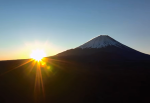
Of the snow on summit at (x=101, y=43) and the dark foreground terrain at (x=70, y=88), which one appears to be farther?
the snow on summit at (x=101, y=43)

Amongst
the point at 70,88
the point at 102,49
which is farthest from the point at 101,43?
the point at 70,88

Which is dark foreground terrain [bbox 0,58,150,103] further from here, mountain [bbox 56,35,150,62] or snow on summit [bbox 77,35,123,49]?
snow on summit [bbox 77,35,123,49]

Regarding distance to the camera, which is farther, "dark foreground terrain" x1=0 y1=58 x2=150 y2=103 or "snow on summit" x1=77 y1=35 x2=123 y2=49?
"snow on summit" x1=77 y1=35 x2=123 y2=49

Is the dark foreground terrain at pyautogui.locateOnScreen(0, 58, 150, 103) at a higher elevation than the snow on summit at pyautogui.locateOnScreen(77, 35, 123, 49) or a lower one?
lower

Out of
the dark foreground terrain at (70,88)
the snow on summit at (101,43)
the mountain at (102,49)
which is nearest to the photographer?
the dark foreground terrain at (70,88)

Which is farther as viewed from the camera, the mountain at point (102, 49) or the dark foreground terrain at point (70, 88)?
the mountain at point (102, 49)

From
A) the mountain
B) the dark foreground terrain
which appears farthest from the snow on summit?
the dark foreground terrain

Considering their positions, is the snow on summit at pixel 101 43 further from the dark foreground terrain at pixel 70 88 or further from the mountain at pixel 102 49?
the dark foreground terrain at pixel 70 88

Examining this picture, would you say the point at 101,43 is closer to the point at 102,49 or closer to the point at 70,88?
the point at 102,49

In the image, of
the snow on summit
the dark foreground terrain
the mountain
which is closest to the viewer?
the dark foreground terrain

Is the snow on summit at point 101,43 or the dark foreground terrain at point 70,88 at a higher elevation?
the snow on summit at point 101,43

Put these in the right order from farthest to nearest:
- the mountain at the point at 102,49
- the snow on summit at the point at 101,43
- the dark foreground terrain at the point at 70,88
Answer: the snow on summit at the point at 101,43 < the mountain at the point at 102,49 < the dark foreground terrain at the point at 70,88

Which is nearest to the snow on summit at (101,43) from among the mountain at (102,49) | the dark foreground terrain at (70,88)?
the mountain at (102,49)
